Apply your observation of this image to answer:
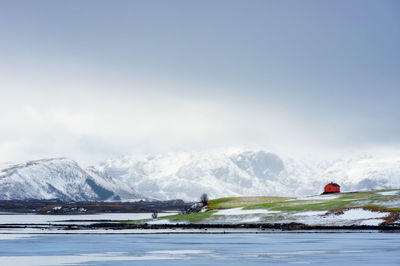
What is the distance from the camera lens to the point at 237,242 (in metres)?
78.2

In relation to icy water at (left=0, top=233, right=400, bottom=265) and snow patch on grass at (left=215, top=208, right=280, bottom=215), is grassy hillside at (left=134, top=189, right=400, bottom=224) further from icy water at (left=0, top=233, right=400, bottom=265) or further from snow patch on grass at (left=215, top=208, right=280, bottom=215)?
icy water at (left=0, top=233, right=400, bottom=265)

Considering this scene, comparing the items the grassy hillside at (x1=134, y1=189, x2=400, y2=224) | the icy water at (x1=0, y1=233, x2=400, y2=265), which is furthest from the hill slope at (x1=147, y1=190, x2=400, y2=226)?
the icy water at (x1=0, y1=233, x2=400, y2=265)

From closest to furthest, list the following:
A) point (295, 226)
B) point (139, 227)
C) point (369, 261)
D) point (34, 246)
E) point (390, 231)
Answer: point (369, 261), point (34, 246), point (390, 231), point (295, 226), point (139, 227)

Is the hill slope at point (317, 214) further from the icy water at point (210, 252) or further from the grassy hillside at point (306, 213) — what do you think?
the icy water at point (210, 252)

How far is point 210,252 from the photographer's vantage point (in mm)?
64062

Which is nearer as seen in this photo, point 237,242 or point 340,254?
point 340,254

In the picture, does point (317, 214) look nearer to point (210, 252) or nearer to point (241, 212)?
point (241, 212)

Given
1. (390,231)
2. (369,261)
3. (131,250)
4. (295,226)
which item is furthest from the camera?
(295,226)

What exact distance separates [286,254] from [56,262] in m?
23.0

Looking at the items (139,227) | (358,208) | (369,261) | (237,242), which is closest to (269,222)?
(358,208)

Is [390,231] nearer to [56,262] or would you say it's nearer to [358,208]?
[358,208]

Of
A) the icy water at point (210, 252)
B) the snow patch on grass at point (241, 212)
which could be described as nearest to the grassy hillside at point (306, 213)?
the snow patch on grass at point (241, 212)

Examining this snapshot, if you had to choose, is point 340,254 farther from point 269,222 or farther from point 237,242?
point 269,222

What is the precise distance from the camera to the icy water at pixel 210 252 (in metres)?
54.5
